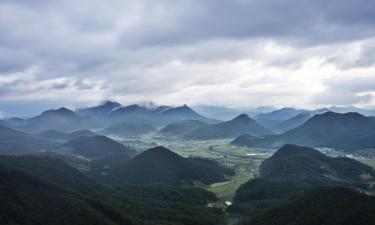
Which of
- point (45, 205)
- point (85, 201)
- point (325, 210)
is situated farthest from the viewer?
point (85, 201)

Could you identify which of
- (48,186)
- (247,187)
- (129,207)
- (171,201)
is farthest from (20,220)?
(247,187)

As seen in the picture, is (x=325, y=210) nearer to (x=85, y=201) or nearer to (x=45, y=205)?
(x=85, y=201)

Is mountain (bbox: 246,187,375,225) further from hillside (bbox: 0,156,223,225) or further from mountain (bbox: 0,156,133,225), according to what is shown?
mountain (bbox: 0,156,133,225)

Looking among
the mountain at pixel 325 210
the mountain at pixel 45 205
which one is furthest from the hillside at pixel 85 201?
the mountain at pixel 325 210

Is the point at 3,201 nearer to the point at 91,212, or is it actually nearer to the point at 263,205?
the point at 91,212

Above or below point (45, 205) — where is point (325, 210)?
above

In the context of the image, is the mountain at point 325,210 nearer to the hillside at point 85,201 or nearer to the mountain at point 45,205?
the hillside at point 85,201

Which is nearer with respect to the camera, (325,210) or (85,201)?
(325,210)

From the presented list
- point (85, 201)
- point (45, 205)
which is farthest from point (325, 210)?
point (45, 205)

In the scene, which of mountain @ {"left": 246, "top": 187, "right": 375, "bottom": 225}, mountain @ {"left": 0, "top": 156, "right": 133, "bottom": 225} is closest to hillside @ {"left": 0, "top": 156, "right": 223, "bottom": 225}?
mountain @ {"left": 0, "top": 156, "right": 133, "bottom": 225}
